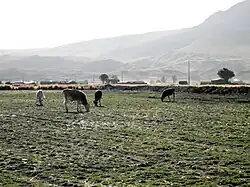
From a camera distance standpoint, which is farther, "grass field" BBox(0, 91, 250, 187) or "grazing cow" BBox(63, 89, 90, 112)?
"grazing cow" BBox(63, 89, 90, 112)

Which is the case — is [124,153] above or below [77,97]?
below

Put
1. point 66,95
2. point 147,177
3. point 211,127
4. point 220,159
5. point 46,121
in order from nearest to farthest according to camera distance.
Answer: point 147,177, point 220,159, point 211,127, point 46,121, point 66,95

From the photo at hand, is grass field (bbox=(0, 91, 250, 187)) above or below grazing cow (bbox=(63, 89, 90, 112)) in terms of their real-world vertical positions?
below

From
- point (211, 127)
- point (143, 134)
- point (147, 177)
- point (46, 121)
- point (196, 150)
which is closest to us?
point (147, 177)

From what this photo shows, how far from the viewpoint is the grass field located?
511 inches

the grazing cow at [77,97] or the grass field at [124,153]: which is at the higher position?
the grazing cow at [77,97]

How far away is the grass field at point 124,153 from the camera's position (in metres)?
13.0

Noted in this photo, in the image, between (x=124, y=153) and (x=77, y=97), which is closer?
(x=124, y=153)

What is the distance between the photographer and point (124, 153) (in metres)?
16.7

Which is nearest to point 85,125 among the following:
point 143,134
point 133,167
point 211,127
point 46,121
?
point 46,121

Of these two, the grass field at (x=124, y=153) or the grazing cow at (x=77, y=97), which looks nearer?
the grass field at (x=124, y=153)

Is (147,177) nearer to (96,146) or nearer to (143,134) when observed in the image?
(96,146)

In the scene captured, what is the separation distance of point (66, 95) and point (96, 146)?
18157mm

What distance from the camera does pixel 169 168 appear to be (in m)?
14.2
